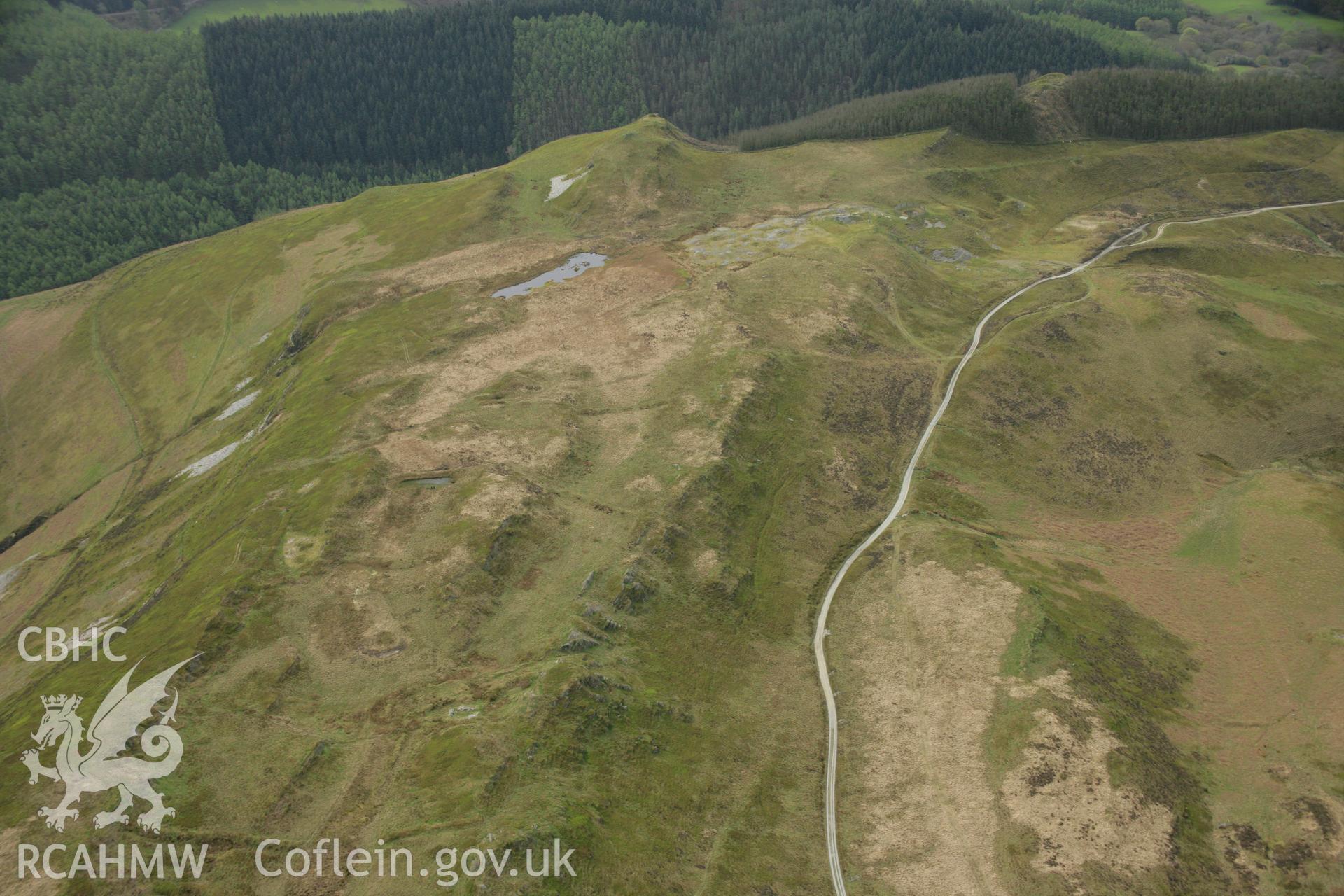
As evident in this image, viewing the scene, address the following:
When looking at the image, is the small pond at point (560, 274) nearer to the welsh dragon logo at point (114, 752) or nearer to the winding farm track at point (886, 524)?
the winding farm track at point (886, 524)

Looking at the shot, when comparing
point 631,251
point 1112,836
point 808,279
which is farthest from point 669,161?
point 1112,836

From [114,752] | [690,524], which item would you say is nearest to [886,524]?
[690,524]


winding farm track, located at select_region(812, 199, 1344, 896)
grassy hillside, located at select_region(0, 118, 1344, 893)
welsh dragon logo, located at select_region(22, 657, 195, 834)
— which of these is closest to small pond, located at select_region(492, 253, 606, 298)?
grassy hillside, located at select_region(0, 118, 1344, 893)

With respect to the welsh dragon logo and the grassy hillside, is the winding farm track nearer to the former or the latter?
the grassy hillside

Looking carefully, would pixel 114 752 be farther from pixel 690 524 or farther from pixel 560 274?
pixel 560 274

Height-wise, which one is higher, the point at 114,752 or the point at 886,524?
the point at 114,752

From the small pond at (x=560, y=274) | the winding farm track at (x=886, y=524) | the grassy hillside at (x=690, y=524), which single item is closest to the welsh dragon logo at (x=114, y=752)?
the grassy hillside at (x=690, y=524)
